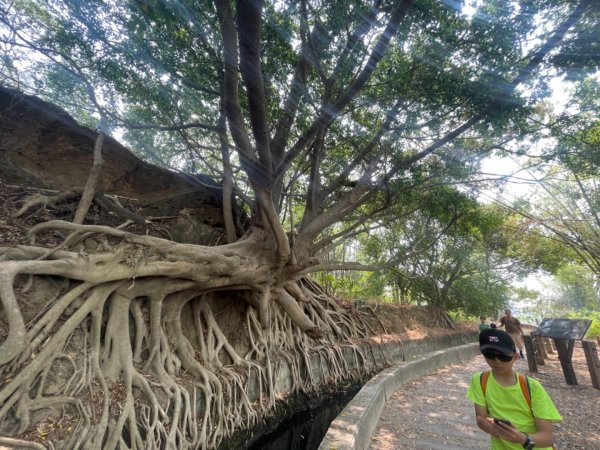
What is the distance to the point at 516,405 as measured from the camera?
1964mm

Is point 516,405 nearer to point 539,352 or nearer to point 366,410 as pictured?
point 366,410

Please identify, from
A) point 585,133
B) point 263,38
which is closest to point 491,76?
point 585,133

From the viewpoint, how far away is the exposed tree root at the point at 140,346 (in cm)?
309

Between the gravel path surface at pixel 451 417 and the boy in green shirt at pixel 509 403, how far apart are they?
195 centimetres

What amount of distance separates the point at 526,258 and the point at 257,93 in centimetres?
1407

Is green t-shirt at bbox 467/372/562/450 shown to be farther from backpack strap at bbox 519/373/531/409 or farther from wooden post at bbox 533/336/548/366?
wooden post at bbox 533/336/548/366

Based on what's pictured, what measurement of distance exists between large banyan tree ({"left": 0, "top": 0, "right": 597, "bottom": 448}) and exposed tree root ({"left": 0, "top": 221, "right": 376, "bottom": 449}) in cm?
2

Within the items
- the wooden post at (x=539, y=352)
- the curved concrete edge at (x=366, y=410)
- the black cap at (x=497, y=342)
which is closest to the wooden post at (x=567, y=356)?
the wooden post at (x=539, y=352)

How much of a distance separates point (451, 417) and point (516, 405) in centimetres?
308

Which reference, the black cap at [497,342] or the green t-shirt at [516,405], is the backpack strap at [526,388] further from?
the black cap at [497,342]

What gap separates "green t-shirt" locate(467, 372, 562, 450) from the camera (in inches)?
74.1

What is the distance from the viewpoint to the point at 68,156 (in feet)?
20.1

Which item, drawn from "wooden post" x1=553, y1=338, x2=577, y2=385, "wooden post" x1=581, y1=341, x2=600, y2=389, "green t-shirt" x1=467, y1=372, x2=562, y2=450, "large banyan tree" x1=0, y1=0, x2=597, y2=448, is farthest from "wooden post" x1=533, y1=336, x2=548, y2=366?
"green t-shirt" x1=467, y1=372, x2=562, y2=450

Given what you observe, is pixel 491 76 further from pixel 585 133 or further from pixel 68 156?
pixel 68 156
